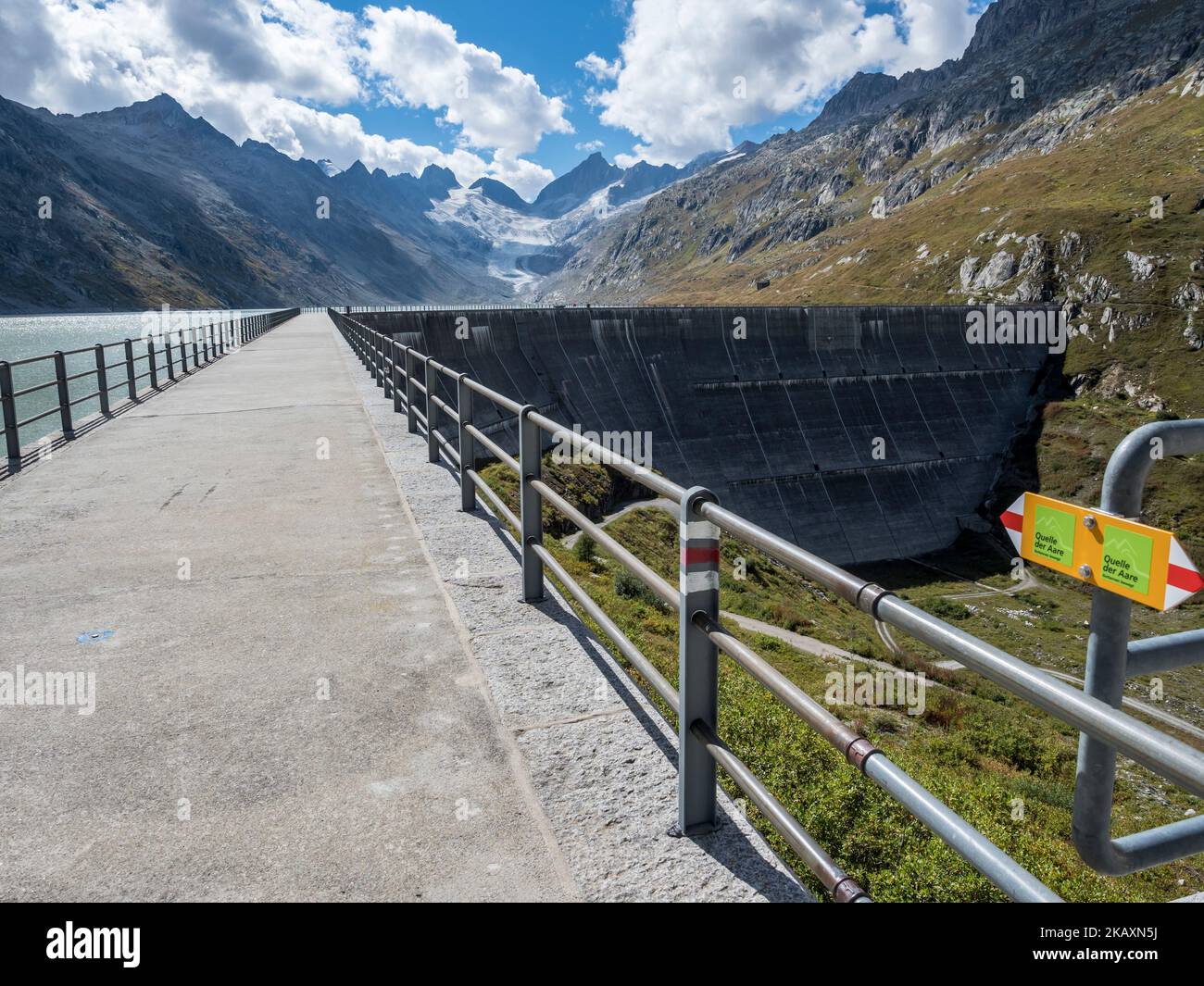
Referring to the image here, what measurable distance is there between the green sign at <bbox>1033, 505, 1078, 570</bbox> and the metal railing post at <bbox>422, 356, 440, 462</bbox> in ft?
28.4

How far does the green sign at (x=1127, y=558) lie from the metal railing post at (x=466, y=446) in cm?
620

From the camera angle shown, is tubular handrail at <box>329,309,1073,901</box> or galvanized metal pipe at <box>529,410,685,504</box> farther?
galvanized metal pipe at <box>529,410,685,504</box>

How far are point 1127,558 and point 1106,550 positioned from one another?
7 cm

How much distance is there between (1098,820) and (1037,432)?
80.7 m

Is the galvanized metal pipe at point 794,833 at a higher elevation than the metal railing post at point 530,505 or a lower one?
lower

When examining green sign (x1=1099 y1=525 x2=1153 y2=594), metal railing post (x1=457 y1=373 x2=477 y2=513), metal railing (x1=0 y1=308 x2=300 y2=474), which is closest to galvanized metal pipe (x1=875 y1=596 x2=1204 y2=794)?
green sign (x1=1099 y1=525 x2=1153 y2=594)

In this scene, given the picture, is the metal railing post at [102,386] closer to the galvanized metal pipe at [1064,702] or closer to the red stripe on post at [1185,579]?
the galvanized metal pipe at [1064,702]

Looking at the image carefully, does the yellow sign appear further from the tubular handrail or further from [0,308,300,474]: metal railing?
[0,308,300,474]: metal railing

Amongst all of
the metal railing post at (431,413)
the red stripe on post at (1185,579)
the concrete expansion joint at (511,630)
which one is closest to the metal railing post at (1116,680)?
the red stripe on post at (1185,579)

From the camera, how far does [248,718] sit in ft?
14.9

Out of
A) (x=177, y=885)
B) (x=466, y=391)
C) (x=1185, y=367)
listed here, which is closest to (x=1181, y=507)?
(x=1185, y=367)

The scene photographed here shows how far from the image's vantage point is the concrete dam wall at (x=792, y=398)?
2264 inches

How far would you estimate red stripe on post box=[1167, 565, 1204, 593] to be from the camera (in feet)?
6.09

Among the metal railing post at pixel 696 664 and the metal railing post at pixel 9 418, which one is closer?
the metal railing post at pixel 696 664
